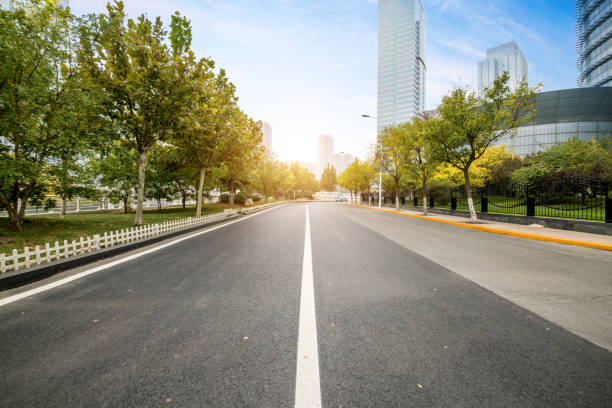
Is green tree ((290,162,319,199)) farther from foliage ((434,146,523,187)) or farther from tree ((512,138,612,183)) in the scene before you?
tree ((512,138,612,183))

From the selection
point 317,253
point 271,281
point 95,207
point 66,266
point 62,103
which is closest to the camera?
point 271,281

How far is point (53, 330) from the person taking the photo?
2.70 m

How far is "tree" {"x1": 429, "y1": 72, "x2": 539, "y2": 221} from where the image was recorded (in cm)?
1330

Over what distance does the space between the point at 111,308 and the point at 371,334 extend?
326 centimetres

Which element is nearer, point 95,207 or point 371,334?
point 371,334

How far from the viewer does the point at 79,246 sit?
6.76m

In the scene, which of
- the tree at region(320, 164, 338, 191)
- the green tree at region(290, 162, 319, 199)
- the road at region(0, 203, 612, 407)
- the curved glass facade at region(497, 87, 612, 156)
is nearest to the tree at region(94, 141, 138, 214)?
the road at region(0, 203, 612, 407)

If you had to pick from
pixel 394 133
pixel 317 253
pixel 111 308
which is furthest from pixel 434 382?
pixel 394 133

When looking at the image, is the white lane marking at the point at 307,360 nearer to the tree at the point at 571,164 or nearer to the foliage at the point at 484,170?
the foliage at the point at 484,170

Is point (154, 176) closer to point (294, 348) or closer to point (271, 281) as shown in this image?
point (271, 281)

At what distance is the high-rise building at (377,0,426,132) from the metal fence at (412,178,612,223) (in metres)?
143

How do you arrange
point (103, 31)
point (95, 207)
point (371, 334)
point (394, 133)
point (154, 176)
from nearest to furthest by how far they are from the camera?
point (371, 334), point (103, 31), point (154, 176), point (95, 207), point (394, 133)

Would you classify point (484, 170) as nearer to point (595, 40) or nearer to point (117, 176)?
point (117, 176)

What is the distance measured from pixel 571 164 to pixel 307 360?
2712 centimetres
